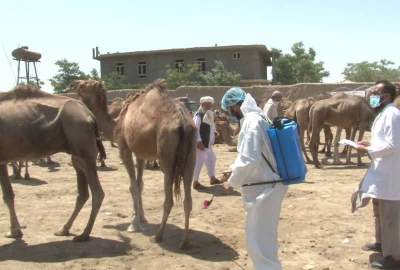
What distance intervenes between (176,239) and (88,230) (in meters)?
1.19

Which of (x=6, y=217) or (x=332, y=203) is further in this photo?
(x=332, y=203)

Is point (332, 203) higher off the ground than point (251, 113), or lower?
lower

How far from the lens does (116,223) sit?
28.1 feet

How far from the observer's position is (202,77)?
42750 mm

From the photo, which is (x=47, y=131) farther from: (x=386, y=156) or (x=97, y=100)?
(x=386, y=156)

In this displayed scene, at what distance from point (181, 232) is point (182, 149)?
4.49 ft

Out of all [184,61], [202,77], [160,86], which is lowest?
[160,86]

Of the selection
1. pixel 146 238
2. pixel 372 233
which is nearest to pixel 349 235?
pixel 372 233

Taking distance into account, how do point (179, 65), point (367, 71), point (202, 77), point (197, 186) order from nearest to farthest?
point (197, 186), point (202, 77), point (179, 65), point (367, 71)

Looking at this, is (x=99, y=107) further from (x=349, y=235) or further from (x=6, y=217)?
(x=349, y=235)

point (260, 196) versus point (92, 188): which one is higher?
point (260, 196)

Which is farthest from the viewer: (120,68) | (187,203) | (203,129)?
(120,68)

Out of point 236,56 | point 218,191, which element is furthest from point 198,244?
point 236,56

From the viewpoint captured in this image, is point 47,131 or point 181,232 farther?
point 181,232
